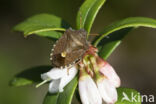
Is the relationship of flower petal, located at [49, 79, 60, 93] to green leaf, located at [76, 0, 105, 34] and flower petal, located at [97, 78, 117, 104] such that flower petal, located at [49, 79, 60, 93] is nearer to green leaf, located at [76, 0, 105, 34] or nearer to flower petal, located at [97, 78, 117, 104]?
flower petal, located at [97, 78, 117, 104]

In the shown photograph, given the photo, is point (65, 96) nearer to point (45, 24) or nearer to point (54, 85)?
point (54, 85)

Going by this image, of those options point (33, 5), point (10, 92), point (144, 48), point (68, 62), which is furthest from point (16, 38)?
point (68, 62)

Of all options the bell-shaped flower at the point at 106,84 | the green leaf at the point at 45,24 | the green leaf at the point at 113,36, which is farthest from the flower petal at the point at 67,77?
the green leaf at the point at 45,24

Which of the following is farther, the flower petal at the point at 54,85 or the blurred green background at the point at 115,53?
the blurred green background at the point at 115,53

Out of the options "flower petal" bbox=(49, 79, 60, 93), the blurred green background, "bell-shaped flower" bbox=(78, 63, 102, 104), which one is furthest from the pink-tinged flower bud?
the blurred green background

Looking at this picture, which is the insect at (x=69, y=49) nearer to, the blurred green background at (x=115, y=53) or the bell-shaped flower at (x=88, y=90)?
the bell-shaped flower at (x=88, y=90)

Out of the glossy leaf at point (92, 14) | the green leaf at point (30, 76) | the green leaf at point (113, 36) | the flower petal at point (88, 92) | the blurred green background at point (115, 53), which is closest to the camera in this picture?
the flower petal at point (88, 92)

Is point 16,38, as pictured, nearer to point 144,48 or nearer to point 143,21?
point 144,48
